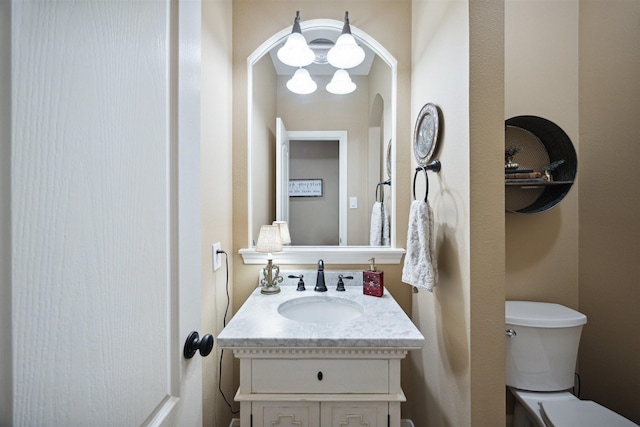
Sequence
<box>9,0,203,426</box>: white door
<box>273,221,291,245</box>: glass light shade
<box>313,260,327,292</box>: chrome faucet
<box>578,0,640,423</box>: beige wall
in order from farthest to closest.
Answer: <box>273,221,291,245</box>: glass light shade < <box>313,260,327,292</box>: chrome faucet < <box>578,0,640,423</box>: beige wall < <box>9,0,203,426</box>: white door

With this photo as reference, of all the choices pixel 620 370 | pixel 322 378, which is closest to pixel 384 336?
pixel 322 378

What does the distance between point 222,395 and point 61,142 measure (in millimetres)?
1443

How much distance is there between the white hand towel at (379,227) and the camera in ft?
5.10

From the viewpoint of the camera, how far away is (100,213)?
387 mm

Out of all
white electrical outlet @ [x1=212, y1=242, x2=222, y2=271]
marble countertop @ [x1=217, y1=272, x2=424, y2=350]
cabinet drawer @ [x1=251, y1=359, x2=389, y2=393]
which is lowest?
cabinet drawer @ [x1=251, y1=359, x2=389, y2=393]

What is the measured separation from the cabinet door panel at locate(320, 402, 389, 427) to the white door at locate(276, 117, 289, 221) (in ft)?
3.18

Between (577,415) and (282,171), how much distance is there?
1.78 m

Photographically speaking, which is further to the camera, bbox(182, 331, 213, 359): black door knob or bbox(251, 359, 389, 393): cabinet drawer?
bbox(251, 359, 389, 393): cabinet drawer

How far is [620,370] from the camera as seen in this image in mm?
1324

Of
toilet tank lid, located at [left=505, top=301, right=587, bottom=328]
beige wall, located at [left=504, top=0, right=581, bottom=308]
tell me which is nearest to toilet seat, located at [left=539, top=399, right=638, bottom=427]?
toilet tank lid, located at [left=505, top=301, right=587, bottom=328]

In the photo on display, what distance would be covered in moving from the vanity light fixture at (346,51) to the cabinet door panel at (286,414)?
163 centimetres

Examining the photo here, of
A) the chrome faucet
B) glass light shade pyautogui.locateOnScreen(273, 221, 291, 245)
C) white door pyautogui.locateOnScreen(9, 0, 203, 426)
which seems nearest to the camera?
white door pyautogui.locateOnScreen(9, 0, 203, 426)

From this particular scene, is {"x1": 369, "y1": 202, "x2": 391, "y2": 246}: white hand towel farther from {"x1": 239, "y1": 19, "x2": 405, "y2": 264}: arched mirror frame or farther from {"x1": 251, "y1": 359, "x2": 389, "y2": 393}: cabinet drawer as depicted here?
{"x1": 251, "y1": 359, "x2": 389, "y2": 393}: cabinet drawer

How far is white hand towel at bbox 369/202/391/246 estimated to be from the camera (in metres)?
1.55
